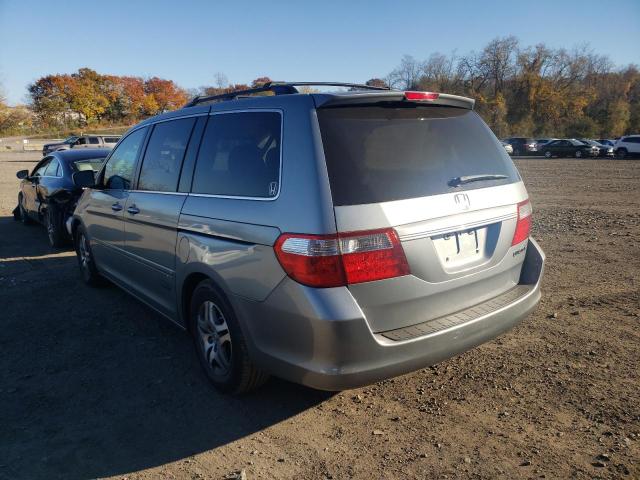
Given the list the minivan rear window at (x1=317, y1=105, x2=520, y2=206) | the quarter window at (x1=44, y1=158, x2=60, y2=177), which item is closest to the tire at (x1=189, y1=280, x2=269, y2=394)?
the minivan rear window at (x1=317, y1=105, x2=520, y2=206)

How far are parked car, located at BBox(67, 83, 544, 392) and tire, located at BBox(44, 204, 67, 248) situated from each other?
460 centimetres

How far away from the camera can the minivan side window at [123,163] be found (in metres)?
4.30

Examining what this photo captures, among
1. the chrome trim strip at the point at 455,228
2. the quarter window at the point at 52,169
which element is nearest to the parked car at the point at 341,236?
the chrome trim strip at the point at 455,228

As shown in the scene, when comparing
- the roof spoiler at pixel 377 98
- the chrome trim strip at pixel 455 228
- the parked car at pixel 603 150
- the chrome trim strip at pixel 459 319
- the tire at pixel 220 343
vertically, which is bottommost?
the parked car at pixel 603 150

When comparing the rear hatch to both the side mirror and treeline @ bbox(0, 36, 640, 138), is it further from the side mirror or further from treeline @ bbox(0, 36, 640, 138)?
treeline @ bbox(0, 36, 640, 138)

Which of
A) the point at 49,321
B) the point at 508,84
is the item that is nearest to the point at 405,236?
the point at 49,321

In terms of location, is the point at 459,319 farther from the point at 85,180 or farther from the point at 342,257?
the point at 85,180

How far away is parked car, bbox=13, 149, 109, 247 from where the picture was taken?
286 inches

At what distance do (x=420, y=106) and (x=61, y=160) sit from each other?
6920 millimetres

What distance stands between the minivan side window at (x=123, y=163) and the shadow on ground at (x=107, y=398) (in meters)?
1.30

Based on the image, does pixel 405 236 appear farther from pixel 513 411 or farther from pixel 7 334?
pixel 7 334

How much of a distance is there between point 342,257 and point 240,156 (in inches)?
43.3

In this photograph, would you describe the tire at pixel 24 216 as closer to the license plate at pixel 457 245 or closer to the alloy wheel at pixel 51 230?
the alloy wheel at pixel 51 230

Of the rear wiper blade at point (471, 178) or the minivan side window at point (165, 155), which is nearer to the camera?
the rear wiper blade at point (471, 178)
